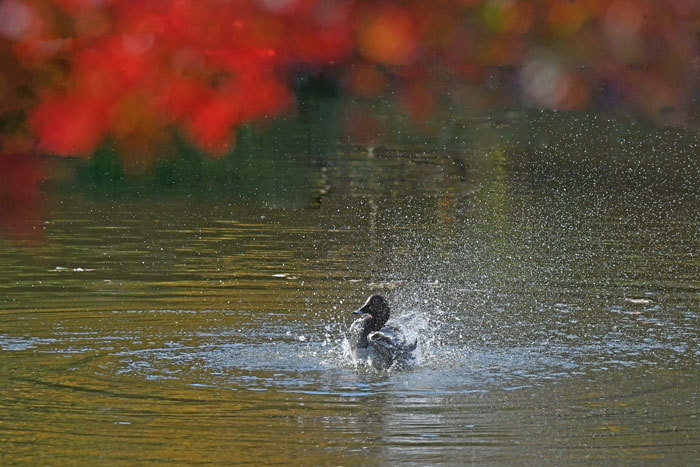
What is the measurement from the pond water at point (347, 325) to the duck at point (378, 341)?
0.50 feet

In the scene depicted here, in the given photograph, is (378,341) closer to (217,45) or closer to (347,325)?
(347,325)

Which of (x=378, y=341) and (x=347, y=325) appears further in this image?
(x=347, y=325)

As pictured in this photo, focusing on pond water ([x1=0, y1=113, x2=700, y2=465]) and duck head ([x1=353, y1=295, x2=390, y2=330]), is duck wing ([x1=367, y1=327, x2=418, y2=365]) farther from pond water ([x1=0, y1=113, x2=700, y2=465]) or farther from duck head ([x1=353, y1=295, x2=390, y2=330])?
duck head ([x1=353, y1=295, x2=390, y2=330])

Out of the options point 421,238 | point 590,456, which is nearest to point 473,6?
point 590,456

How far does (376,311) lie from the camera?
34.6ft

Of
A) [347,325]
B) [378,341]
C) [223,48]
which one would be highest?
[223,48]

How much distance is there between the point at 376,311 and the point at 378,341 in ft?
2.29

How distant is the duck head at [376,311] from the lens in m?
10.5

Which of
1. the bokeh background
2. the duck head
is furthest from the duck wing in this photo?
the bokeh background

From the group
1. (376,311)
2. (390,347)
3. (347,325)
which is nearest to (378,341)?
(390,347)

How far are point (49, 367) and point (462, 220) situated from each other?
9.78m

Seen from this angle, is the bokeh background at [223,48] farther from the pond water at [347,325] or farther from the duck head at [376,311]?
the duck head at [376,311]

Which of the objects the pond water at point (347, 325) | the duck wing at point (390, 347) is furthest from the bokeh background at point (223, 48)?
the duck wing at point (390, 347)

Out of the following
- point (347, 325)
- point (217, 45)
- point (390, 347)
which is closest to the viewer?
point (217, 45)
